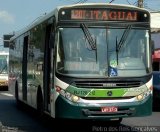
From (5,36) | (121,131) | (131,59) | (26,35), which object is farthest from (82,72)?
(5,36)

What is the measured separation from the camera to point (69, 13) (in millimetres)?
13188

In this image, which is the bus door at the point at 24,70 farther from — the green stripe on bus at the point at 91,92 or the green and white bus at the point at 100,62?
the green stripe on bus at the point at 91,92

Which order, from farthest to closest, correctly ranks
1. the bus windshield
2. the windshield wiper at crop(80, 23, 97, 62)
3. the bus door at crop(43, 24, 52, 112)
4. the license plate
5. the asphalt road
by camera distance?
the asphalt road → the bus door at crop(43, 24, 52, 112) → the windshield wiper at crop(80, 23, 97, 62) → the bus windshield → the license plate

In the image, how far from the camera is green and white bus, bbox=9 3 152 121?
500 inches

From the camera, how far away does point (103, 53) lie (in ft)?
42.7

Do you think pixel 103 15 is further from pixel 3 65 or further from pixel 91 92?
pixel 3 65

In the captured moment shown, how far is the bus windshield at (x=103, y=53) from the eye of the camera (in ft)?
42.2

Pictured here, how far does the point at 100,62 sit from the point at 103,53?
0.80ft

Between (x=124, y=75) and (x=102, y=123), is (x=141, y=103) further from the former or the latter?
(x=102, y=123)

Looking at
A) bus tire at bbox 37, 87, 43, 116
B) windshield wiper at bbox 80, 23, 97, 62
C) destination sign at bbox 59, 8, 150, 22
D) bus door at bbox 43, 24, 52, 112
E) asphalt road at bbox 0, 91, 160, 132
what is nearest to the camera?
windshield wiper at bbox 80, 23, 97, 62

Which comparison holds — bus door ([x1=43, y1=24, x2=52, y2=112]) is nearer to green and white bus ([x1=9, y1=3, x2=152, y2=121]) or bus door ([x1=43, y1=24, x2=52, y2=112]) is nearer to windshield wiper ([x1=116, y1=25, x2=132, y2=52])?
green and white bus ([x1=9, y1=3, x2=152, y2=121])

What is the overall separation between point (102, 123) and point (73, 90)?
12.4 ft

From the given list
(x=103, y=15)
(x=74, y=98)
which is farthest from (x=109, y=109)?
(x=103, y=15)

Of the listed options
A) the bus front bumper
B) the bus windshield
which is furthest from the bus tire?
the bus windshield
